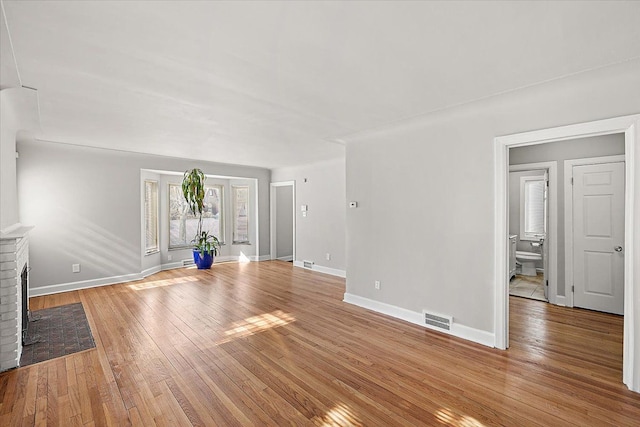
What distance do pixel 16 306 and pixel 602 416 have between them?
Result: 16.2ft

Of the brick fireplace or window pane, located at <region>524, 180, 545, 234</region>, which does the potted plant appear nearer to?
the brick fireplace

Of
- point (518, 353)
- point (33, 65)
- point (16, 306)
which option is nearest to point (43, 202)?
point (16, 306)

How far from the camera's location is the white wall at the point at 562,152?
402 cm

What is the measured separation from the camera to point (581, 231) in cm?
423

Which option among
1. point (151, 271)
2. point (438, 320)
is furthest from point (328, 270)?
point (151, 271)

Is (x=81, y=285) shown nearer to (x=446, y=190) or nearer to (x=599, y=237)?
(x=446, y=190)

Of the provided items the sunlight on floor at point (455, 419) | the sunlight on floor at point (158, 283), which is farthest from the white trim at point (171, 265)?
the sunlight on floor at point (455, 419)

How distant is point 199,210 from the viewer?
6.84 meters

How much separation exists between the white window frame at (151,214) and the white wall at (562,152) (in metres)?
7.39

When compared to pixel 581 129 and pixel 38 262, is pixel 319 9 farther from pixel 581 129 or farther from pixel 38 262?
pixel 38 262

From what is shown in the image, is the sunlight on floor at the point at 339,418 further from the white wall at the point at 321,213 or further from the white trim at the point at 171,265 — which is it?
the white trim at the point at 171,265

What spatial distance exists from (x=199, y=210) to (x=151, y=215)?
3.77 ft

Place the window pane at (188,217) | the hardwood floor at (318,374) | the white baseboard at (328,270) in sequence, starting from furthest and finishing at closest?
the window pane at (188,217), the white baseboard at (328,270), the hardwood floor at (318,374)

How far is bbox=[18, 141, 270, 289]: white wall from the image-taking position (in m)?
4.88
